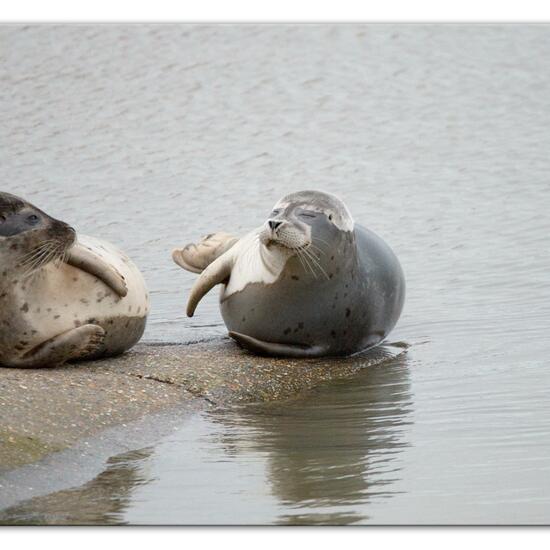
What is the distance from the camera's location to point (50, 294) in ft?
24.2

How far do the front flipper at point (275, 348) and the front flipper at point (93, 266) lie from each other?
72cm

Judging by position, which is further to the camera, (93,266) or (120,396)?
(93,266)

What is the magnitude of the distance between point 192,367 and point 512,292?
2.52 metres

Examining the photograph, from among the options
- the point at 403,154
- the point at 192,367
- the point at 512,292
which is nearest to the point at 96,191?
the point at 403,154

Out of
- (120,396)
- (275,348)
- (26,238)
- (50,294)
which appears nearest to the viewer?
(120,396)

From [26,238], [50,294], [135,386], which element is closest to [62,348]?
[50,294]

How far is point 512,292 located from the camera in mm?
9289

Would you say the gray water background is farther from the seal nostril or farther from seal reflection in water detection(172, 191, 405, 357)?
the seal nostril

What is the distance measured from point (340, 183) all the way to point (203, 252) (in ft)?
10.9

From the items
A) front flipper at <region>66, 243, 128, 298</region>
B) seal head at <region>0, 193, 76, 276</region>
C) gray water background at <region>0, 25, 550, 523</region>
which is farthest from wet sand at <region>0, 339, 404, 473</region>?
seal head at <region>0, 193, 76, 276</region>

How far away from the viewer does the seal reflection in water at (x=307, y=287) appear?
25.8ft

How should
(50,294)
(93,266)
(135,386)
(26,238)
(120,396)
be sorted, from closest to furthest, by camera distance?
1. (120,396)
2. (135,386)
3. (26,238)
4. (50,294)
5. (93,266)

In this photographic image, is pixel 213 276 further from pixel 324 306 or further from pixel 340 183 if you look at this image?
pixel 340 183
